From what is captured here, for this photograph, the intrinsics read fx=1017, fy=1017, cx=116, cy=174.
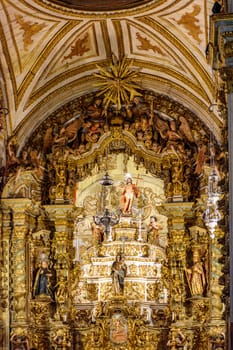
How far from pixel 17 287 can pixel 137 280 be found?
3286mm

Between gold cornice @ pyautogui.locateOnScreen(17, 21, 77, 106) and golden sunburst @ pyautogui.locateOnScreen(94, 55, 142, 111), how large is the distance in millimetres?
1559

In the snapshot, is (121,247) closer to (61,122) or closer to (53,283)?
(53,283)

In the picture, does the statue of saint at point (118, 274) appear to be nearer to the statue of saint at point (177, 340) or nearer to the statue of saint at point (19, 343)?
the statue of saint at point (177, 340)

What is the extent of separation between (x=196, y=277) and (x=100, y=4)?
24.1 ft

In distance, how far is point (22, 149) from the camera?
2681 centimetres

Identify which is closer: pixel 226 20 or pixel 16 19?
pixel 226 20

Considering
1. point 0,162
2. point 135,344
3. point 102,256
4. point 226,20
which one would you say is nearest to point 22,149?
point 0,162

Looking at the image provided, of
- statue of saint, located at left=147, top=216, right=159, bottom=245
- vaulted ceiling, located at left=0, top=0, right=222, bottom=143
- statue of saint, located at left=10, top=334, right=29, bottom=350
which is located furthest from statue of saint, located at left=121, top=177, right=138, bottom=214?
statue of saint, located at left=10, top=334, right=29, bottom=350

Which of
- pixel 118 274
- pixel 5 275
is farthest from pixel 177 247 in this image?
pixel 5 275

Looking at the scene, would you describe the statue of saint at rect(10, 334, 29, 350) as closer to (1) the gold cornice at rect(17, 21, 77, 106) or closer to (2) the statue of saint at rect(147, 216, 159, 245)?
(2) the statue of saint at rect(147, 216, 159, 245)

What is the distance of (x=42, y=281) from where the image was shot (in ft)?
86.5

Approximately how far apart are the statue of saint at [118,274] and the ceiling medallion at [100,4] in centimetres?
676

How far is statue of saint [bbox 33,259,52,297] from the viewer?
26297mm

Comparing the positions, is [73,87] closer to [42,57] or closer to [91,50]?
[91,50]
